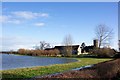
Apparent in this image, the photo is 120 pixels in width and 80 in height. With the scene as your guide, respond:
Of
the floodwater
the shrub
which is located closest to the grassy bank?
the floodwater

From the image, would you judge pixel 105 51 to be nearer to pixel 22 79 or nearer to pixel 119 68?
pixel 119 68

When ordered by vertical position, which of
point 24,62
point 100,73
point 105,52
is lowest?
point 24,62

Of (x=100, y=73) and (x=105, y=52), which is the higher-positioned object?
(x=105, y=52)

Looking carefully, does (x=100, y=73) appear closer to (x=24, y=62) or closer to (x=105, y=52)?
(x=24, y=62)

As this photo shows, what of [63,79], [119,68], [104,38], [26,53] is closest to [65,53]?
[104,38]

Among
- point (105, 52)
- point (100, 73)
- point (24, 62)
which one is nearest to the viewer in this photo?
point (100, 73)

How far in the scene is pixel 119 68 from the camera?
2197cm

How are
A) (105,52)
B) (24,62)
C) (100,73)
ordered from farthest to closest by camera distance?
1. (105,52)
2. (24,62)
3. (100,73)

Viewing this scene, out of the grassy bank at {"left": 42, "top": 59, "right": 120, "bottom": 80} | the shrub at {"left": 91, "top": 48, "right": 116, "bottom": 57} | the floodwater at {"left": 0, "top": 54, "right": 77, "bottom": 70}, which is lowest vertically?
the floodwater at {"left": 0, "top": 54, "right": 77, "bottom": 70}

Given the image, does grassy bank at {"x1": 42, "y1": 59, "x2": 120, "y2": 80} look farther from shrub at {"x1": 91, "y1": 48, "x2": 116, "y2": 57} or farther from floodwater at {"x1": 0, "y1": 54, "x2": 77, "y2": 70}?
shrub at {"x1": 91, "y1": 48, "x2": 116, "y2": 57}

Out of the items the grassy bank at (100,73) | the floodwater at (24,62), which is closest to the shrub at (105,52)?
the floodwater at (24,62)

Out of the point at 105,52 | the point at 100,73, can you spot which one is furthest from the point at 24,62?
the point at 105,52

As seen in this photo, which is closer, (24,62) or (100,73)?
(100,73)

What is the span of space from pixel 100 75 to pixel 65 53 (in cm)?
7251
